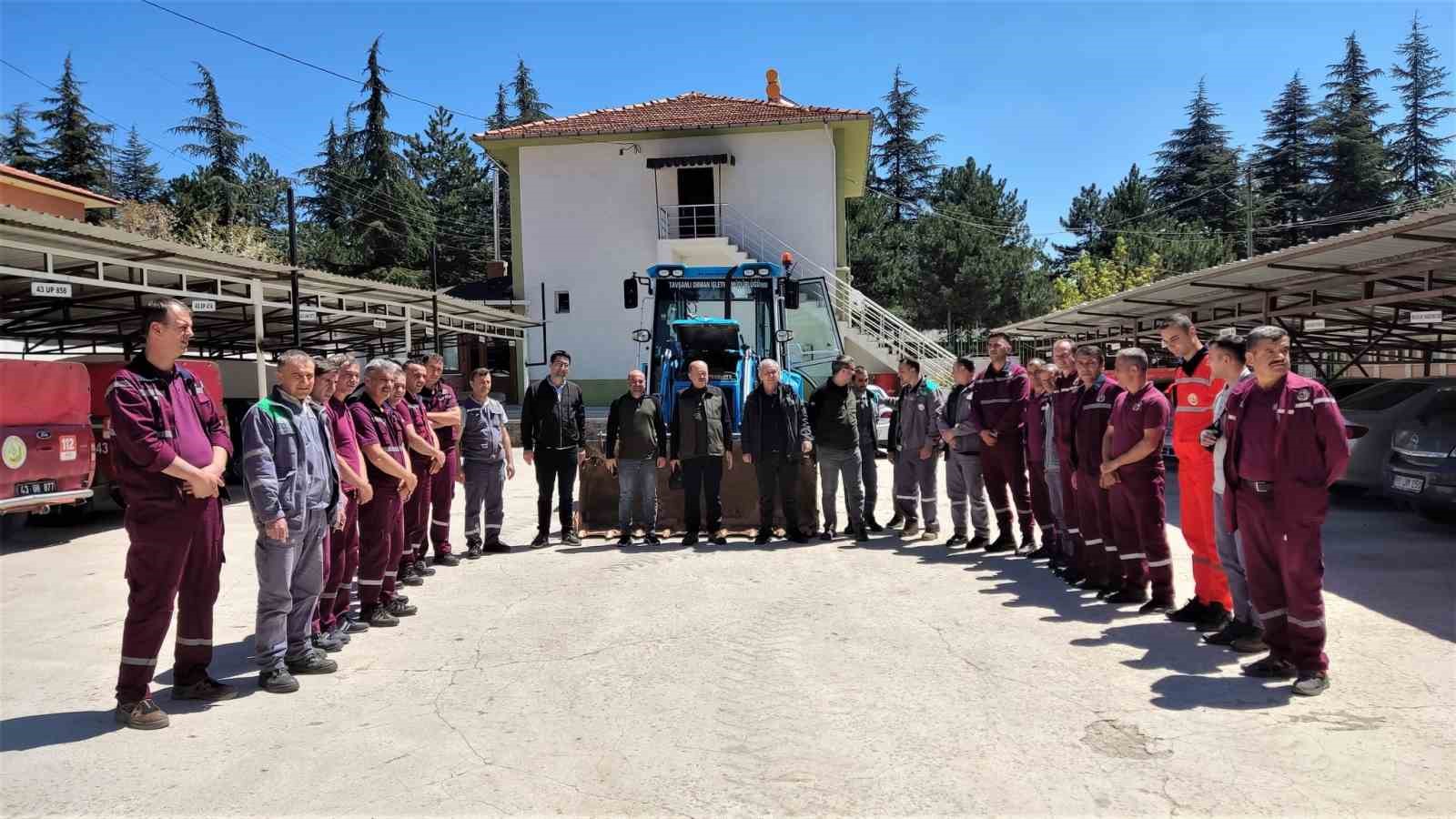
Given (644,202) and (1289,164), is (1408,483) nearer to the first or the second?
(644,202)

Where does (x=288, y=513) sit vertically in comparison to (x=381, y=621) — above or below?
above

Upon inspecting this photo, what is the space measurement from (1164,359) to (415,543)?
19.9m

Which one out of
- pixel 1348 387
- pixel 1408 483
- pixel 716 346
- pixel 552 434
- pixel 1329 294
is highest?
pixel 1329 294

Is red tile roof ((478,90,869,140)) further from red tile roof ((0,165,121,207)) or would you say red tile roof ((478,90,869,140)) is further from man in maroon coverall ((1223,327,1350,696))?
man in maroon coverall ((1223,327,1350,696))

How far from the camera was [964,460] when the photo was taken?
8.82 meters

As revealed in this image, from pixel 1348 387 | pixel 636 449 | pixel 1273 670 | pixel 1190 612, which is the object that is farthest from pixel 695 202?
pixel 1273 670

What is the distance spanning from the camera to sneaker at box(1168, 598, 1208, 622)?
19.0 feet

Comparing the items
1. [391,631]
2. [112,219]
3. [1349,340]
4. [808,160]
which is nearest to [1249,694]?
[391,631]

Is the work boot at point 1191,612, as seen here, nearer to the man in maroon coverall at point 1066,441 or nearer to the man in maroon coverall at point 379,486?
the man in maroon coverall at point 1066,441

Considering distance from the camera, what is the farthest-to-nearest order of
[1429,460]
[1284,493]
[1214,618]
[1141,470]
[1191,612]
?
1. [1429,460]
2. [1141,470]
3. [1191,612]
4. [1214,618]
5. [1284,493]

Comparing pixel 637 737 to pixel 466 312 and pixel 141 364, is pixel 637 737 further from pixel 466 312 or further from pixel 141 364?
pixel 466 312

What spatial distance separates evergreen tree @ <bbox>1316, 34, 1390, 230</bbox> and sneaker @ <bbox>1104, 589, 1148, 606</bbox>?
5089 centimetres

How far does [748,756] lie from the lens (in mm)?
3916

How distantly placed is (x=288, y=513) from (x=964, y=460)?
6.28 m
